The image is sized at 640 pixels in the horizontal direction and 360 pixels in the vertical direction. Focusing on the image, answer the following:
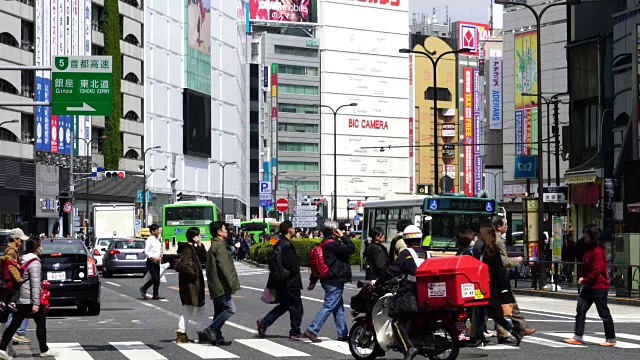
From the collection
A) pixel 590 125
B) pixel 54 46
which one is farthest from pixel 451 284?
pixel 54 46

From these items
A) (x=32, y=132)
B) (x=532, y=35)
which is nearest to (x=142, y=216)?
(x=32, y=132)

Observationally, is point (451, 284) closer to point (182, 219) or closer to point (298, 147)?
point (182, 219)

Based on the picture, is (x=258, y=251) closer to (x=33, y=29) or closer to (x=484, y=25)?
(x=33, y=29)

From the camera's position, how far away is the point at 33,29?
3123 inches

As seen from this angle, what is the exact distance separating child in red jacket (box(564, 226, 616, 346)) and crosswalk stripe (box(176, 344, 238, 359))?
5.08m

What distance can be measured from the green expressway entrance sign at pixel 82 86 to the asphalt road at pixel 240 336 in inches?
208

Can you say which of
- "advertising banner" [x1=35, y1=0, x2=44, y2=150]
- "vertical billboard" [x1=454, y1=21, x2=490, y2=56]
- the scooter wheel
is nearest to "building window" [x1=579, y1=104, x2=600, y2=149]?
the scooter wheel

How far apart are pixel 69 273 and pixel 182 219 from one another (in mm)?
37891

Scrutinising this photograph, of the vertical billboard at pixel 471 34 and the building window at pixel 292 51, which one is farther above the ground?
the vertical billboard at pixel 471 34

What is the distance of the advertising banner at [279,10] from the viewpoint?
169m

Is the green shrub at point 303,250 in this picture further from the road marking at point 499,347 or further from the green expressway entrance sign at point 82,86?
the road marking at point 499,347

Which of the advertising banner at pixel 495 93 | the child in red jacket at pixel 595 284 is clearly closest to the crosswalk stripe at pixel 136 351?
the child in red jacket at pixel 595 284

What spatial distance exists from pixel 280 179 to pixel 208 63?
5422 cm

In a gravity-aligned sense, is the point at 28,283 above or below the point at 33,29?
below
